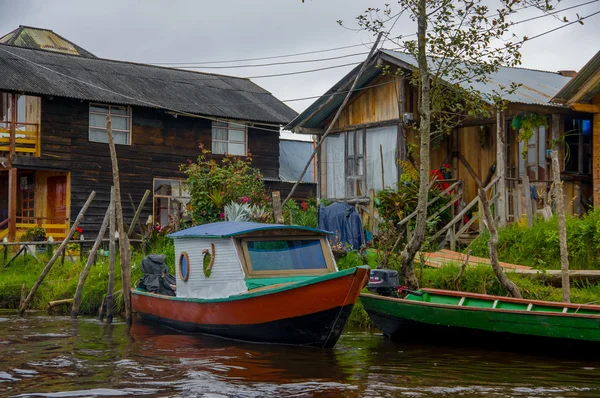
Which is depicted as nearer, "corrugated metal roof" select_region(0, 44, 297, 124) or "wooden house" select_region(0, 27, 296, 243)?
"wooden house" select_region(0, 27, 296, 243)

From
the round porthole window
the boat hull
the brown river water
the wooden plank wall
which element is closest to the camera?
the brown river water

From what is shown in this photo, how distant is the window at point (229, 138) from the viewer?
33031 mm

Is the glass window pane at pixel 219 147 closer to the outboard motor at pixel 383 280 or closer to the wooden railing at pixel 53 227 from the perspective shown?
the wooden railing at pixel 53 227

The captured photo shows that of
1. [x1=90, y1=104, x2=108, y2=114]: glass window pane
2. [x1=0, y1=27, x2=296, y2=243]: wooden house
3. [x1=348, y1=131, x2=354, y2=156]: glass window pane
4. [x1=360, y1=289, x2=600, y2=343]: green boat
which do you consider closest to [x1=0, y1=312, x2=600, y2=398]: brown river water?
[x1=360, y1=289, x2=600, y2=343]: green boat

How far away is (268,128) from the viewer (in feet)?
113

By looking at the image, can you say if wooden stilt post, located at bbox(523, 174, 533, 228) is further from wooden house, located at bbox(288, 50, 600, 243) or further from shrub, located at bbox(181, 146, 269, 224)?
shrub, located at bbox(181, 146, 269, 224)

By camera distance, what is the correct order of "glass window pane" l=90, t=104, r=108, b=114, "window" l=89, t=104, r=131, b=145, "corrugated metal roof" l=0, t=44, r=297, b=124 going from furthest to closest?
"window" l=89, t=104, r=131, b=145
"glass window pane" l=90, t=104, r=108, b=114
"corrugated metal roof" l=0, t=44, r=297, b=124

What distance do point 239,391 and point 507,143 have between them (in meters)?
13.8

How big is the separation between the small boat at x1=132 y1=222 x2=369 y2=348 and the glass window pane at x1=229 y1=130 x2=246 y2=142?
16018 millimetres

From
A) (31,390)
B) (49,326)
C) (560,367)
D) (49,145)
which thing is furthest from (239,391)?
(49,145)

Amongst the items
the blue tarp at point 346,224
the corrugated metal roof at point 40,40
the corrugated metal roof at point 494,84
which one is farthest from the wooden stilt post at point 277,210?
the corrugated metal roof at point 40,40

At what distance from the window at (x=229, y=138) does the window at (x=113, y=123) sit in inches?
140

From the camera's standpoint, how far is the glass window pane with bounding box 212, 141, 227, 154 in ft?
108

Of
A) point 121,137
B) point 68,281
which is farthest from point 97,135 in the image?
point 68,281
